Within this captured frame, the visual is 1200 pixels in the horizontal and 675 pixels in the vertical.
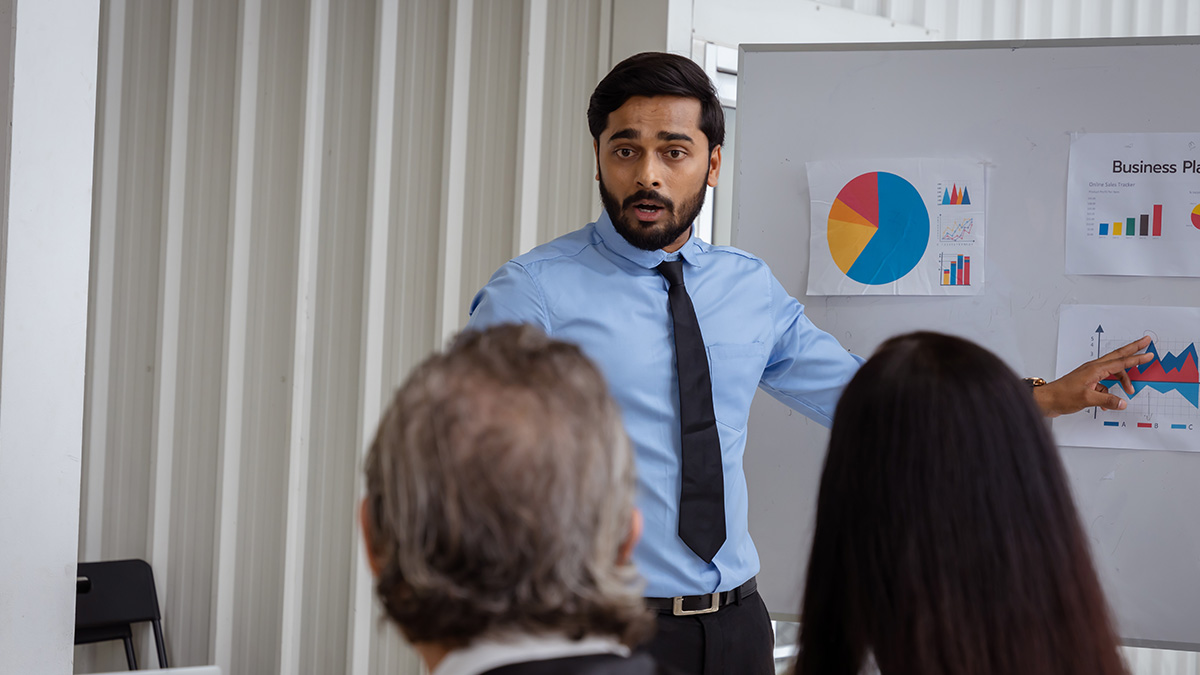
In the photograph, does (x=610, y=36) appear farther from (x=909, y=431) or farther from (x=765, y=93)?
(x=909, y=431)

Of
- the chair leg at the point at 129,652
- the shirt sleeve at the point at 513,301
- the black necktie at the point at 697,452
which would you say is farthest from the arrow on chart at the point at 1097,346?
the chair leg at the point at 129,652

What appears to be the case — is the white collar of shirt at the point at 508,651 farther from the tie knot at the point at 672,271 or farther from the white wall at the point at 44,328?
the white wall at the point at 44,328

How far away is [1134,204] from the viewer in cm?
238

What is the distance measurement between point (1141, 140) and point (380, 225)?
2.25 metres

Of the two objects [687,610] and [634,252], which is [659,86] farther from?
[687,610]

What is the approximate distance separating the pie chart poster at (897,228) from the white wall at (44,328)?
1789 millimetres

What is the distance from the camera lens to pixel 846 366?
2326mm

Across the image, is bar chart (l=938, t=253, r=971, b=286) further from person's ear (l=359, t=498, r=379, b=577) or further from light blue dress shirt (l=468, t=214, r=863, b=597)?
person's ear (l=359, t=498, r=379, b=577)

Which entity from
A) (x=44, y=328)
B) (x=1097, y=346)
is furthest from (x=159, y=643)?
(x=1097, y=346)

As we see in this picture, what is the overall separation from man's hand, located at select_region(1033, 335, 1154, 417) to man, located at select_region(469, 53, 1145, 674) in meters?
0.55

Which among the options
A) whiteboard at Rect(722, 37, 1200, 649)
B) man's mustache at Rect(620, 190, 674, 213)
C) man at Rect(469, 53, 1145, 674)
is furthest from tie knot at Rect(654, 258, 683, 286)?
whiteboard at Rect(722, 37, 1200, 649)

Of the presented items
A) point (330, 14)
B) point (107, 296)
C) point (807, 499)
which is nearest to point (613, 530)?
point (807, 499)

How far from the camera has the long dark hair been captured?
35.4 inches

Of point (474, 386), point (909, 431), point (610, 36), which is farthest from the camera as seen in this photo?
point (610, 36)
